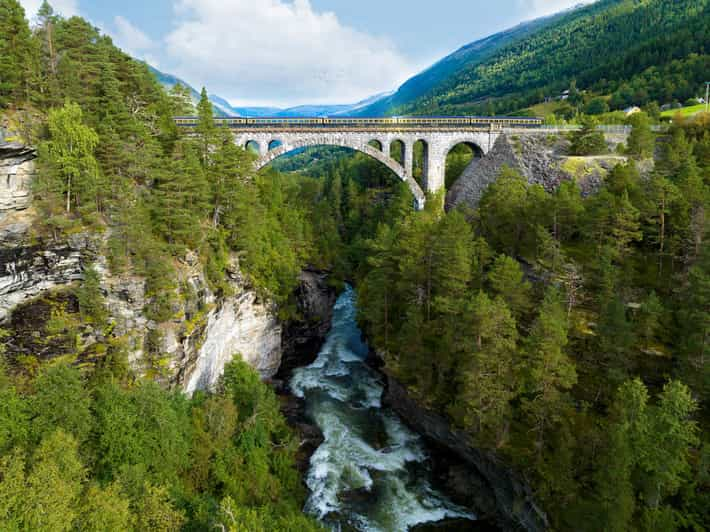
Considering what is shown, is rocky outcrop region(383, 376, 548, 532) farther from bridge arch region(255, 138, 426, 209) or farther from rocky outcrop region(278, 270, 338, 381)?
bridge arch region(255, 138, 426, 209)

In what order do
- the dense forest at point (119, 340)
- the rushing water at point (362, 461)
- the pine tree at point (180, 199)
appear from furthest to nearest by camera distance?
the pine tree at point (180, 199)
the rushing water at point (362, 461)
the dense forest at point (119, 340)

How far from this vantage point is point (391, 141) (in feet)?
194

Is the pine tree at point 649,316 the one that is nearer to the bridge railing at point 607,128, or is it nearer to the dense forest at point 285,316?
the dense forest at point 285,316

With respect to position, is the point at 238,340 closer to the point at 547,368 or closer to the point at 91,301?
the point at 91,301

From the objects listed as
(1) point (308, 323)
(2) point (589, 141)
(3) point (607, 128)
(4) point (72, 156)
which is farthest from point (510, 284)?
(3) point (607, 128)

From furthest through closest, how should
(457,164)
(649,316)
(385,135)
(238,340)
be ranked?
(457,164), (385,135), (238,340), (649,316)

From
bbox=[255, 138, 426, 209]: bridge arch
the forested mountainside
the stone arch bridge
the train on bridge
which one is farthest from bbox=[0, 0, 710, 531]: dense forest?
the forested mountainside

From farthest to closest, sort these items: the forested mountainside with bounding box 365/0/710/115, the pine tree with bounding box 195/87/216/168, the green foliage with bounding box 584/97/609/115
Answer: the forested mountainside with bounding box 365/0/710/115 < the green foliage with bounding box 584/97/609/115 < the pine tree with bounding box 195/87/216/168

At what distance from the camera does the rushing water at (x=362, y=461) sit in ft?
90.4

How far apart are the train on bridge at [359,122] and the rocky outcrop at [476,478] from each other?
108ft

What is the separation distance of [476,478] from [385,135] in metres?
39.9

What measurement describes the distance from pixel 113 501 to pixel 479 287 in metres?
25.0

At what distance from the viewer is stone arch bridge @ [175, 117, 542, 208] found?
53.2m

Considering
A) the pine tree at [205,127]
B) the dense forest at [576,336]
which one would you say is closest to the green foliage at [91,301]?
the pine tree at [205,127]
